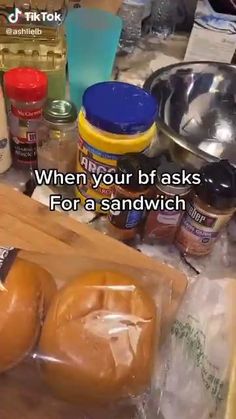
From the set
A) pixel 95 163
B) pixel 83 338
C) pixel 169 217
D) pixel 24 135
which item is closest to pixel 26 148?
pixel 24 135

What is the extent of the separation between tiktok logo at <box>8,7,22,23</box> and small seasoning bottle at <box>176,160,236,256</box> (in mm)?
355

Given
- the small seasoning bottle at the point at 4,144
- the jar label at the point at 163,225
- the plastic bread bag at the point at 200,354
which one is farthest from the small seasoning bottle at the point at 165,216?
the small seasoning bottle at the point at 4,144

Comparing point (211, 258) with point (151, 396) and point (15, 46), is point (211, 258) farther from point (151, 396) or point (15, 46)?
point (15, 46)

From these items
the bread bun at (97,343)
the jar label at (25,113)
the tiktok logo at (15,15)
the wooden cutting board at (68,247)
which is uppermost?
the tiktok logo at (15,15)

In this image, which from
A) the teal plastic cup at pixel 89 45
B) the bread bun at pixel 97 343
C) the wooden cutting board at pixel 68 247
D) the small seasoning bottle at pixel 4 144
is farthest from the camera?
the teal plastic cup at pixel 89 45

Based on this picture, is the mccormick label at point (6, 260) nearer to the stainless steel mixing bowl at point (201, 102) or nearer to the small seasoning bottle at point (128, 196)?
the small seasoning bottle at point (128, 196)

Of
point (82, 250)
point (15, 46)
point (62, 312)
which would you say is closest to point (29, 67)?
point (15, 46)

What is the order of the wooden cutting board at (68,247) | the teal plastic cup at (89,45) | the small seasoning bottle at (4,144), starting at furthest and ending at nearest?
the teal plastic cup at (89,45), the small seasoning bottle at (4,144), the wooden cutting board at (68,247)

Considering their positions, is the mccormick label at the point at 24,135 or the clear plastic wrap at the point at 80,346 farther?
the mccormick label at the point at 24,135

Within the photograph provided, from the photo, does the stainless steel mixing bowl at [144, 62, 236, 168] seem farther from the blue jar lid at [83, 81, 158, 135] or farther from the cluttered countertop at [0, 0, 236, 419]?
the blue jar lid at [83, 81, 158, 135]

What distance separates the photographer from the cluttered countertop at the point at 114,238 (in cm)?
50

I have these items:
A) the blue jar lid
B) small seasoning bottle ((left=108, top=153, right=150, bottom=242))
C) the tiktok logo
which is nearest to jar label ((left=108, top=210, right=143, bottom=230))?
small seasoning bottle ((left=108, top=153, right=150, bottom=242))

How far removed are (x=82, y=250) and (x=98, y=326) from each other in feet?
0.55

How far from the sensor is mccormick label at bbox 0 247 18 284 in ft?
1.70
